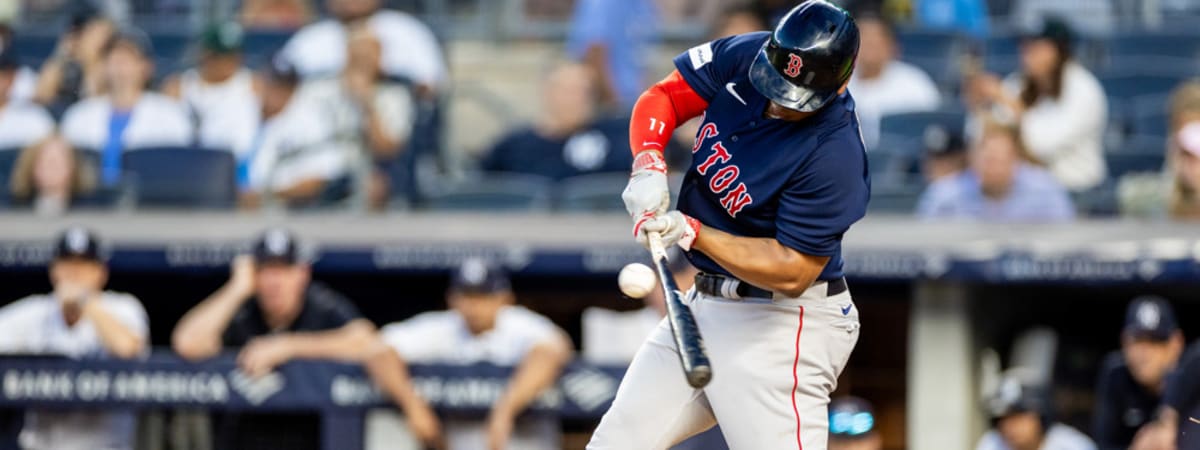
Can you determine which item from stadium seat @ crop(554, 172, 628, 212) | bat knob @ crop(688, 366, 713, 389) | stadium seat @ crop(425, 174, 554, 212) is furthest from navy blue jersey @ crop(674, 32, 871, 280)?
stadium seat @ crop(425, 174, 554, 212)

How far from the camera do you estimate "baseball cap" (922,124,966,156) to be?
7.98 metres

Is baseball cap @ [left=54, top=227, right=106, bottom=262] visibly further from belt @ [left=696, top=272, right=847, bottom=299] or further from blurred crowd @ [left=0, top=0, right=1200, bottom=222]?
belt @ [left=696, top=272, right=847, bottom=299]

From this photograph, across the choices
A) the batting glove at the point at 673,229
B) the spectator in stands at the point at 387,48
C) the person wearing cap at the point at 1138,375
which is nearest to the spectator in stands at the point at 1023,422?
the person wearing cap at the point at 1138,375

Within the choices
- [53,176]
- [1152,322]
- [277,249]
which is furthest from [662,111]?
[53,176]

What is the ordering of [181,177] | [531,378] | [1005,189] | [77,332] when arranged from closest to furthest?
[531,378] → [77,332] → [1005,189] → [181,177]

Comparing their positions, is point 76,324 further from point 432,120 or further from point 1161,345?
point 1161,345

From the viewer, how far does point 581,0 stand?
10.3 meters

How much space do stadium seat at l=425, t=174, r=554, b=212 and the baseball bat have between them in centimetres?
450

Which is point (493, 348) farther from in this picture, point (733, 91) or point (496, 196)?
point (733, 91)

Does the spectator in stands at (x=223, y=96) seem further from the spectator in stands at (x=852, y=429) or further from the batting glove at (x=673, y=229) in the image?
the batting glove at (x=673, y=229)

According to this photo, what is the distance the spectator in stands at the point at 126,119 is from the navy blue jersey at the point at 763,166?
5.08 m

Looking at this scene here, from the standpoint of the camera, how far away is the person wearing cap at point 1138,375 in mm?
6715

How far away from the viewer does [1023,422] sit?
6.75 m

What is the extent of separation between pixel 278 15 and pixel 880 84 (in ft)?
11.7
